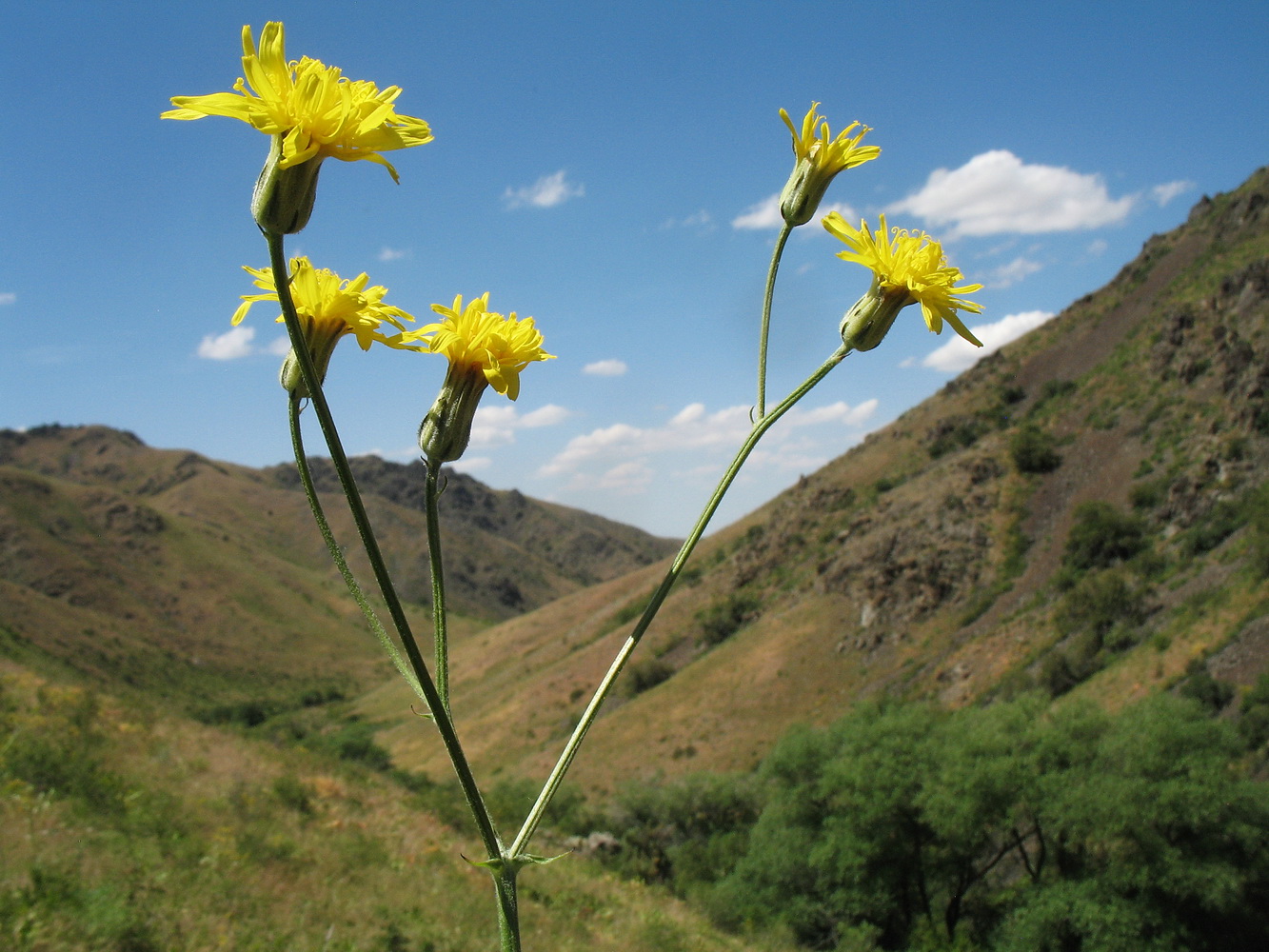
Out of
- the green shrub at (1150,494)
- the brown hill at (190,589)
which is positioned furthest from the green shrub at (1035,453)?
the brown hill at (190,589)

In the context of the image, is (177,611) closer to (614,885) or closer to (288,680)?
(288,680)

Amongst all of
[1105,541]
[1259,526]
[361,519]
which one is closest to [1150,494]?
[1105,541]

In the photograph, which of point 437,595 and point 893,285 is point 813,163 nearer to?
point 893,285

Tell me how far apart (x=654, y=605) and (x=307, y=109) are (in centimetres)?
115

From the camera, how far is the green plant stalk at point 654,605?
164 centimetres

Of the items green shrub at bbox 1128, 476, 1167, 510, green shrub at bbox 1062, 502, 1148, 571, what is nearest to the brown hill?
green shrub at bbox 1062, 502, 1148, 571

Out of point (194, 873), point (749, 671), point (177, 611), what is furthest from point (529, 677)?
point (194, 873)

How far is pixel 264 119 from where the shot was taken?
4.89 feet

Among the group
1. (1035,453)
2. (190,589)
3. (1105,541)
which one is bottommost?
(1105,541)

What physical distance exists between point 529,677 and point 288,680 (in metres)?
38.6

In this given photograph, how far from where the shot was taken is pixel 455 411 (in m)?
2.05

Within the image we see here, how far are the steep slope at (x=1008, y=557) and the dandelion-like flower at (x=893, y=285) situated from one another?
3849 cm

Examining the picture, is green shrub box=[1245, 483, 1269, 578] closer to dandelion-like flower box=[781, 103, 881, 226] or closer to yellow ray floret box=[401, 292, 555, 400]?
dandelion-like flower box=[781, 103, 881, 226]

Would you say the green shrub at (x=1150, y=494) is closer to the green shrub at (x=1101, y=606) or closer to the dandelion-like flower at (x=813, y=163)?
the green shrub at (x=1101, y=606)
